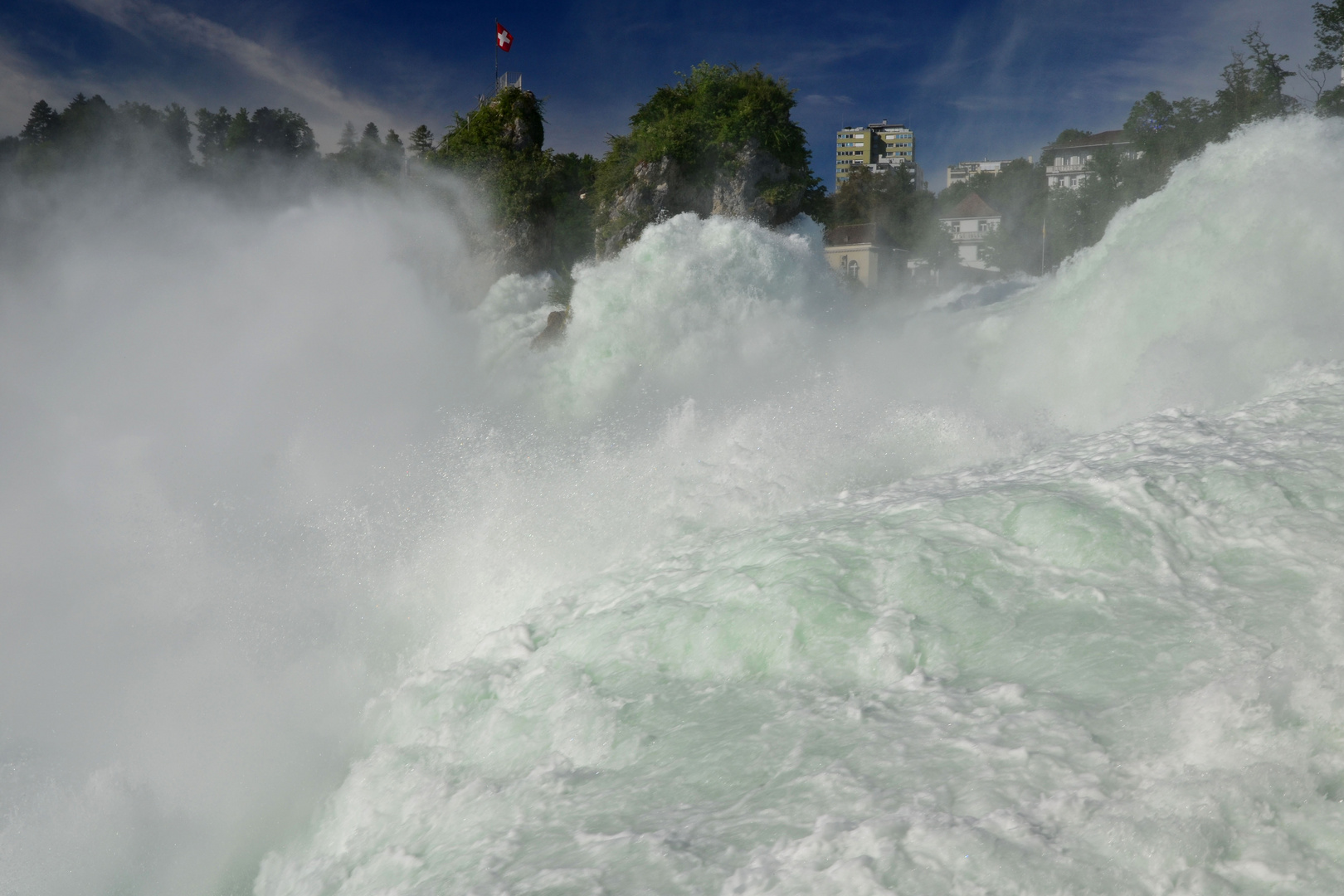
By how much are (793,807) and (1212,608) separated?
1.83 meters

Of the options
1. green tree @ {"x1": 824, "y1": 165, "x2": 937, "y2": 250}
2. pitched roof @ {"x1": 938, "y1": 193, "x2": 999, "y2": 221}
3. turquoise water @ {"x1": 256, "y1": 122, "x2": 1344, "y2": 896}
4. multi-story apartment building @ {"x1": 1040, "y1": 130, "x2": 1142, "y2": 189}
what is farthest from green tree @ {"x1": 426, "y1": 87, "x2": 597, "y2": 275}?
pitched roof @ {"x1": 938, "y1": 193, "x2": 999, "y2": 221}

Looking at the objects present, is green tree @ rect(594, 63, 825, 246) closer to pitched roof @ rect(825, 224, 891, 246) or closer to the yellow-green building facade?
pitched roof @ rect(825, 224, 891, 246)

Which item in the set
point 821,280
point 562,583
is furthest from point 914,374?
point 562,583

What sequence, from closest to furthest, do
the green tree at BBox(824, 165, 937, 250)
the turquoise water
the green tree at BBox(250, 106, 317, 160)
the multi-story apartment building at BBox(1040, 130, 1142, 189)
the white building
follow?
1. the turquoise water
2. the green tree at BBox(250, 106, 317, 160)
3. the green tree at BBox(824, 165, 937, 250)
4. the multi-story apartment building at BBox(1040, 130, 1142, 189)
5. the white building

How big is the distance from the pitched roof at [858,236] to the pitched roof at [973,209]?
21497 mm

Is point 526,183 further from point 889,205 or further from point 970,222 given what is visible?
point 970,222

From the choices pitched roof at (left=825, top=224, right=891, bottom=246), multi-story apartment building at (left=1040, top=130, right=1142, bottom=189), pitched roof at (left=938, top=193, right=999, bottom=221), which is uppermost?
multi-story apartment building at (left=1040, top=130, right=1142, bottom=189)

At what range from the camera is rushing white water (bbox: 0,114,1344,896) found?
238 centimetres

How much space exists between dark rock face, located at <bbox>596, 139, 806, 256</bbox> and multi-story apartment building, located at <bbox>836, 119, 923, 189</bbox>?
127m

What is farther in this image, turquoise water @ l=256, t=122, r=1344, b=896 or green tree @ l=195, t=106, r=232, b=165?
green tree @ l=195, t=106, r=232, b=165

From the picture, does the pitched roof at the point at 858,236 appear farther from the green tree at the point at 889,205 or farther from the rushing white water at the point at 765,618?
the rushing white water at the point at 765,618

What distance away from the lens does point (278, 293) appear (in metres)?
12.6

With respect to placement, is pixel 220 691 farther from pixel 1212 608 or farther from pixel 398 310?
pixel 398 310

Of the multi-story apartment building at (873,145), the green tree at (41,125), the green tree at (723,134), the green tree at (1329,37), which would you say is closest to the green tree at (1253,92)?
the green tree at (1329,37)
